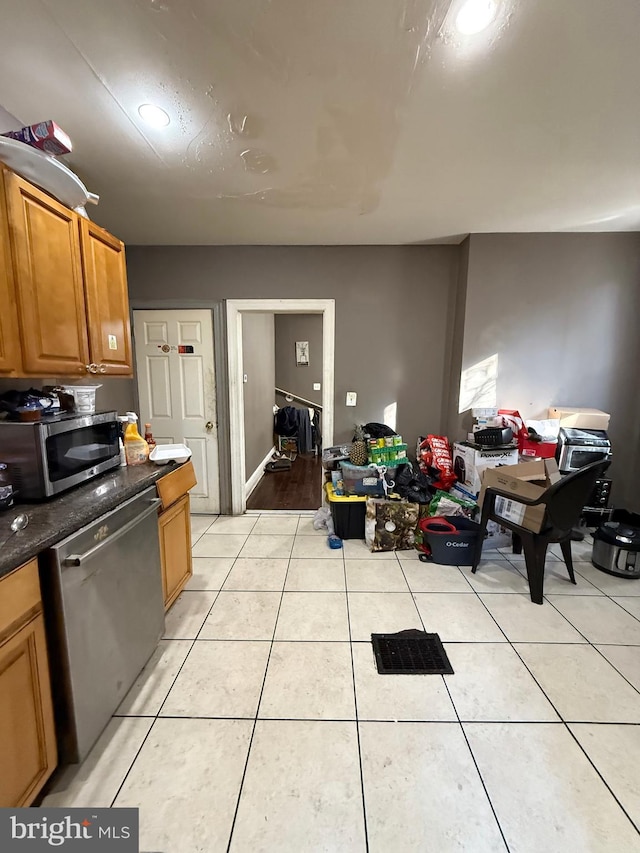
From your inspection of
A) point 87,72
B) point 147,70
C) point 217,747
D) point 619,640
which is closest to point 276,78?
point 147,70

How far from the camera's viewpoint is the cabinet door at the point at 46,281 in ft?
4.33

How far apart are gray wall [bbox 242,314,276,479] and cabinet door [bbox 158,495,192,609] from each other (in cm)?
153

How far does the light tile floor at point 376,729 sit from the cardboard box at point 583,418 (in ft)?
4.22

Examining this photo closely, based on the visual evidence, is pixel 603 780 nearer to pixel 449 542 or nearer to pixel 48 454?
pixel 449 542

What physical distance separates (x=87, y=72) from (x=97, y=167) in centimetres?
68

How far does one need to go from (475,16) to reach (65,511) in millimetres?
2268

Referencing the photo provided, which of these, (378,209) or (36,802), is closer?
(36,802)

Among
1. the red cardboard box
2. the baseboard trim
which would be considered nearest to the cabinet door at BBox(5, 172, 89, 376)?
the baseboard trim

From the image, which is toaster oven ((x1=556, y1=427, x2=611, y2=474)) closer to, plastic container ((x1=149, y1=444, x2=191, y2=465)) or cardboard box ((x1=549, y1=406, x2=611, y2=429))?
cardboard box ((x1=549, y1=406, x2=611, y2=429))

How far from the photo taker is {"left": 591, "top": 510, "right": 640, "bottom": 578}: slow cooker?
2.21 metres

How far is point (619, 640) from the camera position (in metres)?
1.71

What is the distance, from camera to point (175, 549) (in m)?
1.91

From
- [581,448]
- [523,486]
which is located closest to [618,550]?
[581,448]

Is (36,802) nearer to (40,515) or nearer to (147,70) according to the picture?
(40,515)
